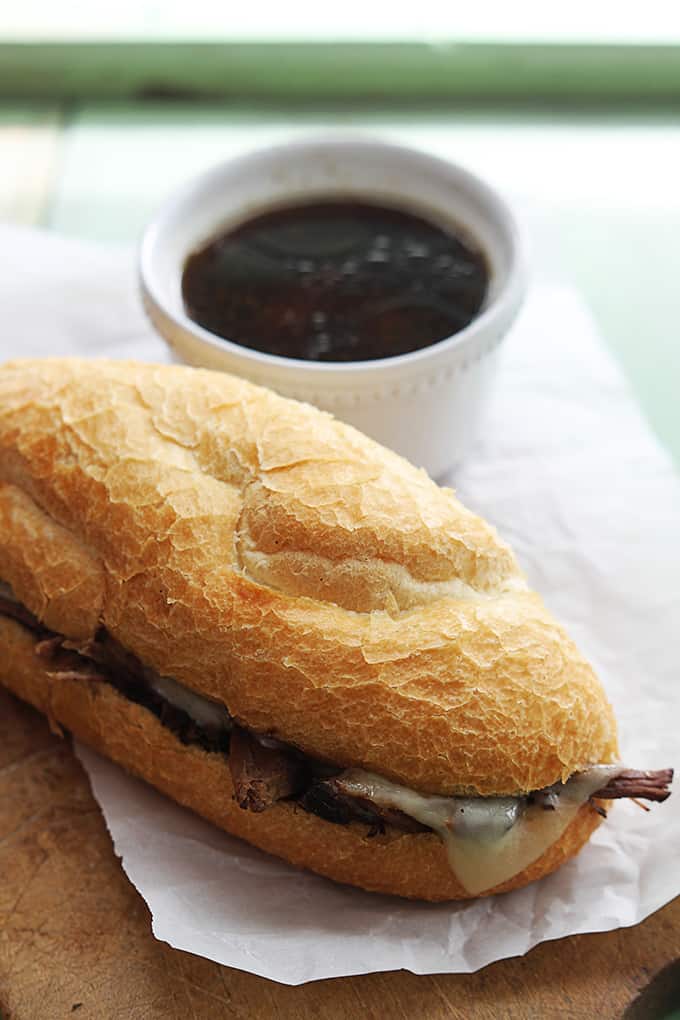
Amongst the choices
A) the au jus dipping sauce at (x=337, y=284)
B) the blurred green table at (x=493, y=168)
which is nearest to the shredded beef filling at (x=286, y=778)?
the au jus dipping sauce at (x=337, y=284)

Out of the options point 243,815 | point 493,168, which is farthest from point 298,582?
point 493,168

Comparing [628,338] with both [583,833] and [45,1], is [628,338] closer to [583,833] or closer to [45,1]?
[583,833]

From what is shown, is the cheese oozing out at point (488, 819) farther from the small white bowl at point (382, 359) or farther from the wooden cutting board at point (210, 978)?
the small white bowl at point (382, 359)

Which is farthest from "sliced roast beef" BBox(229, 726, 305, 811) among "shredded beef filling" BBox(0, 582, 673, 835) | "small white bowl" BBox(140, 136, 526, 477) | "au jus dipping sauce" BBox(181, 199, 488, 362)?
"au jus dipping sauce" BBox(181, 199, 488, 362)

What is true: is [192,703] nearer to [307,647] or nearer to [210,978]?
[307,647]

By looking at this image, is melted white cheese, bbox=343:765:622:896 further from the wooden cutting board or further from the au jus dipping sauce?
the au jus dipping sauce

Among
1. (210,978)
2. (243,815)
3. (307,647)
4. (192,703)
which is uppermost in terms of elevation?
(307,647)
